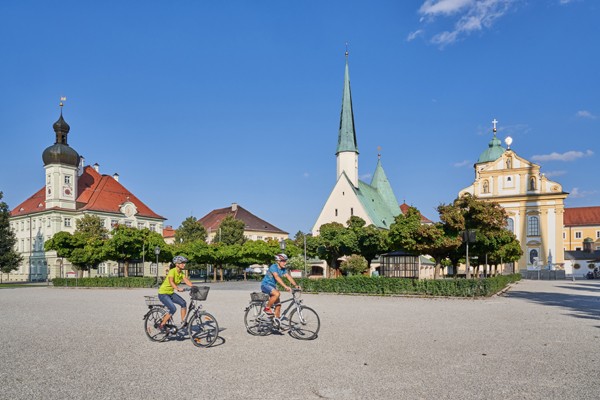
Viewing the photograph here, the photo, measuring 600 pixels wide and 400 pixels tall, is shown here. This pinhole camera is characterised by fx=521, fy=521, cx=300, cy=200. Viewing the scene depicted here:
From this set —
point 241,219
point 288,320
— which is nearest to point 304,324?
point 288,320

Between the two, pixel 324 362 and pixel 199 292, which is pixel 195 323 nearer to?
pixel 199 292

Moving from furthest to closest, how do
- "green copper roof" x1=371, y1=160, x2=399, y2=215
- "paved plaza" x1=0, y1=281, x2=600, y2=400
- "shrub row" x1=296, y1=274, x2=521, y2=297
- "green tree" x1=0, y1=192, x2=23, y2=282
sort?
"green copper roof" x1=371, y1=160, x2=399, y2=215 < "green tree" x1=0, y1=192, x2=23, y2=282 < "shrub row" x1=296, y1=274, x2=521, y2=297 < "paved plaza" x1=0, y1=281, x2=600, y2=400

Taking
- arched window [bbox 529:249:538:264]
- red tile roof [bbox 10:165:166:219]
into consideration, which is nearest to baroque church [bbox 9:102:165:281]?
red tile roof [bbox 10:165:166:219]

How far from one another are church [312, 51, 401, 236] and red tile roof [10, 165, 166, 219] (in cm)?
3010

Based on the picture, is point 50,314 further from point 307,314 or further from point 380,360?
point 380,360

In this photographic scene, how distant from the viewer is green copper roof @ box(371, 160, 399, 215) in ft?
276

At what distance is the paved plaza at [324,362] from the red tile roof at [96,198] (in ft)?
217

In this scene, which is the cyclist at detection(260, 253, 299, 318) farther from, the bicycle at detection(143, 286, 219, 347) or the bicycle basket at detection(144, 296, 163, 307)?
the bicycle basket at detection(144, 296, 163, 307)

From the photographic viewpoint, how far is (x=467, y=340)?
1145 cm

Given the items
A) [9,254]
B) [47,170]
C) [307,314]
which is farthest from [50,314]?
[47,170]

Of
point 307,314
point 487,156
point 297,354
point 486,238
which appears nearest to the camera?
point 297,354

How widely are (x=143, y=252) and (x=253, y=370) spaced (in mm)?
38465

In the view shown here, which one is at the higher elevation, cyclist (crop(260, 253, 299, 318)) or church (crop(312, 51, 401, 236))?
church (crop(312, 51, 401, 236))

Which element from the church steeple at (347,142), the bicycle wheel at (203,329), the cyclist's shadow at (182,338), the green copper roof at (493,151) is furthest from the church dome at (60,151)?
the bicycle wheel at (203,329)
